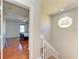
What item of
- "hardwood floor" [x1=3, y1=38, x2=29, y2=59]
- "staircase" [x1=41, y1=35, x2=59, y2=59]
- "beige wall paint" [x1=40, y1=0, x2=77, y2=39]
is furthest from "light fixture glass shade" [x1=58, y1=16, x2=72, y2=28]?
"hardwood floor" [x1=3, y1=38, x2=29, y2=59]

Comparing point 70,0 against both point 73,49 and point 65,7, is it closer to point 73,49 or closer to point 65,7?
point 65,7

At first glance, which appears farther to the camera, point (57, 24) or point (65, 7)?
point (57, 24)

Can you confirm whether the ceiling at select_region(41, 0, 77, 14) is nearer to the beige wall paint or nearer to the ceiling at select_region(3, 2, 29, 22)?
the beige wall paint

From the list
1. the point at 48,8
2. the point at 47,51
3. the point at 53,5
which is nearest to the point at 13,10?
the point at 48,8

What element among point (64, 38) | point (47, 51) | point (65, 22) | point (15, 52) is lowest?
point (15, 52)

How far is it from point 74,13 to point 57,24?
0.75 metres

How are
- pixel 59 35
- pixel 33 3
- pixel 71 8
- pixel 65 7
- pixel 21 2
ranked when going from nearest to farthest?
pixel 21 2 → pixel 33 3 → pixel 71 8 → pixel 65 7 → pixel 59 35

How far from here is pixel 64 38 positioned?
345 cm

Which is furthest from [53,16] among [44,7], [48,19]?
[44,7]

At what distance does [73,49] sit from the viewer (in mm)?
3168

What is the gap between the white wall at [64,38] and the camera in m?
3.18

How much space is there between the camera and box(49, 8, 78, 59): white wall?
318 centimetres

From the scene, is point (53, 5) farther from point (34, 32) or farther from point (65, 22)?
point (34, 32)

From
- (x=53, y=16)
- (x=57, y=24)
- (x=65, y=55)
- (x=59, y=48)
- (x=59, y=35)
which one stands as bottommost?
(x=65, y=55)
